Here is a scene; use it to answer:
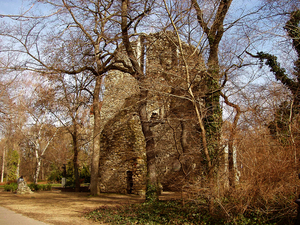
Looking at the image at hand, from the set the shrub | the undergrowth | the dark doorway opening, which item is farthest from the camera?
the shrub

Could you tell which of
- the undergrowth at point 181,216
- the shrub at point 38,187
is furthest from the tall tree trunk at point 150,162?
the shrub at point 38,187

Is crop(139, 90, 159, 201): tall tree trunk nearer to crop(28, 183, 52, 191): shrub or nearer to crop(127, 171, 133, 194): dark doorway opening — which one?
crop(127, 171, 133, 194): dark doorway opening

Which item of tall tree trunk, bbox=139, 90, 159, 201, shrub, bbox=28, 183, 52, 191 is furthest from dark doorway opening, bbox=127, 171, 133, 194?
shrub, bbox=28, 183, 52, 191

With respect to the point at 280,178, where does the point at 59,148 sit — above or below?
above

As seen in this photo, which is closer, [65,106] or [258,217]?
[258,217]

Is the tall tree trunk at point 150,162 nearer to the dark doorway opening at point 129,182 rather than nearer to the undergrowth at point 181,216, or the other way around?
the undergrowth at point 181,216

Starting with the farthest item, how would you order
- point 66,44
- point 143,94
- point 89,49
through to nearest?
1. point 89,49
2. point 66,44
3. point 143,94

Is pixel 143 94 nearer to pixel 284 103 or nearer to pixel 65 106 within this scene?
pixel 284 103

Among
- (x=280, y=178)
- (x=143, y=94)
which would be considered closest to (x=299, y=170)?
(x=280, y=178)

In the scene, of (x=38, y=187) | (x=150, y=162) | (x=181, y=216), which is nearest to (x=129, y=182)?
(x=150, y=162)

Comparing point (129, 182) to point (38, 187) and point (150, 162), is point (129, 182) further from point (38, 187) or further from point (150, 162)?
point (38, 187)

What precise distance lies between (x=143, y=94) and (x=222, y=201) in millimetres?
4831

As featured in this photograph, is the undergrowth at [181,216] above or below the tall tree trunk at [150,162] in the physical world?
below

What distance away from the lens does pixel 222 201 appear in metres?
5.41
